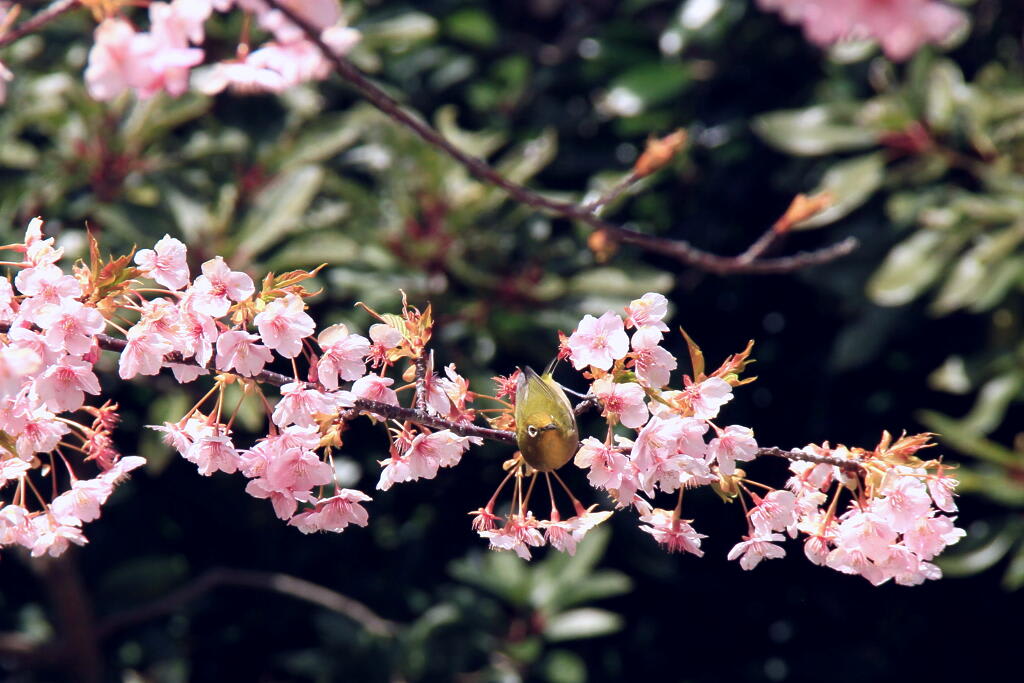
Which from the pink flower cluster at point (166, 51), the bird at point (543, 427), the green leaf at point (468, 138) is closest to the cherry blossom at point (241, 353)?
the bird at point (543, 427)

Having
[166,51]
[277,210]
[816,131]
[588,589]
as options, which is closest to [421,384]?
[166,51]

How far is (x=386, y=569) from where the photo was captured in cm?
207

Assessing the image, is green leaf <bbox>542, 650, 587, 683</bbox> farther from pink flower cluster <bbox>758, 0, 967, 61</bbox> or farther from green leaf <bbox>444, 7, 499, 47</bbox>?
pink flower cluster <bbox>758, 0, 967, 61</bbox>

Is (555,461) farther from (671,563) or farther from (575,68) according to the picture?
(575,68)

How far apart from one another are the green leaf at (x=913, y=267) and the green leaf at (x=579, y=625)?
0.71 metres

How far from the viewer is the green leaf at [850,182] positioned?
1.83m

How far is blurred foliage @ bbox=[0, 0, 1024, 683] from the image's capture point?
5.67ft

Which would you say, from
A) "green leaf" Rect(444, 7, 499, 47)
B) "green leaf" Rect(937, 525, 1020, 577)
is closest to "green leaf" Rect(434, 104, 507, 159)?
"green leaf" Rect(444, 7, 499, 47)

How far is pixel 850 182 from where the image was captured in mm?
1861

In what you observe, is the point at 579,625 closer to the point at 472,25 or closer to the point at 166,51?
the point at 472,25

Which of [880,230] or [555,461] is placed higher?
[555,461]

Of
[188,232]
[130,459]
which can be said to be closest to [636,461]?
[130,459]

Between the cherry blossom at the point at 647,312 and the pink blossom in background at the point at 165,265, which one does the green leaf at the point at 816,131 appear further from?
the pink blossom in background at the point at 165,265

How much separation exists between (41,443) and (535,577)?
1484mm
